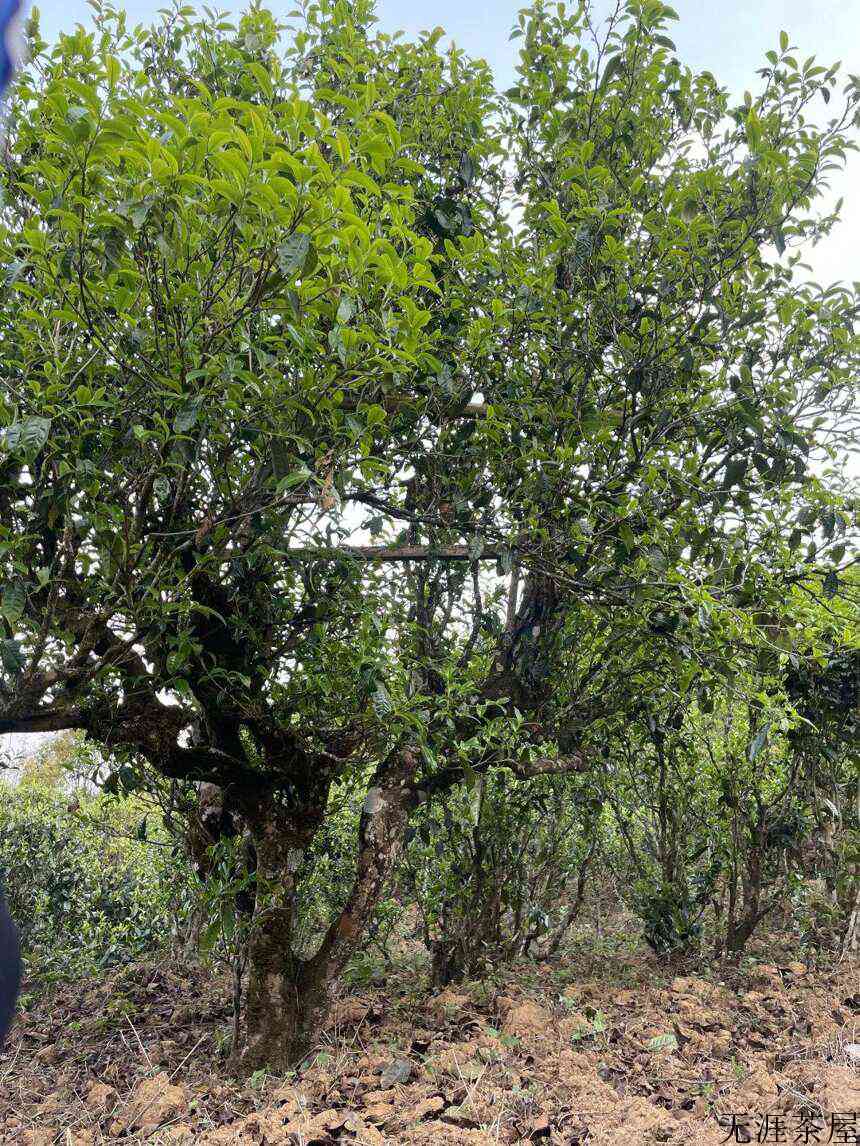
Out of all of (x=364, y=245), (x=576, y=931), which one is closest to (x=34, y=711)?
(x=364, y=245)

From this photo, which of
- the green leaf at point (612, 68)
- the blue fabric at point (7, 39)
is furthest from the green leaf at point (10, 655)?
the green leaf at point (612, 68)

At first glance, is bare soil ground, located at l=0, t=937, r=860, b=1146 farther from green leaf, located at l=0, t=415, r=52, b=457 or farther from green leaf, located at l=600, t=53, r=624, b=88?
green leaf, located at l=600, t=53, r=624, b=88

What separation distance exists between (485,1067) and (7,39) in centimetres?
385

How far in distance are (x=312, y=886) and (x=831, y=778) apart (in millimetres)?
3658

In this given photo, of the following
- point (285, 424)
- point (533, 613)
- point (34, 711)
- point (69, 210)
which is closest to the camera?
point (69, 210)

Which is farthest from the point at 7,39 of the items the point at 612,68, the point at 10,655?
the point at 612,68

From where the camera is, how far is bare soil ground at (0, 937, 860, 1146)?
288cm

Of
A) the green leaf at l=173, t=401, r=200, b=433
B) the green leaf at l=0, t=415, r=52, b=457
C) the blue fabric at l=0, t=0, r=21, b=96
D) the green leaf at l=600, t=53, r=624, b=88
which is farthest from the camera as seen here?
the green leaf at l=600, t=53, r=624, b=88

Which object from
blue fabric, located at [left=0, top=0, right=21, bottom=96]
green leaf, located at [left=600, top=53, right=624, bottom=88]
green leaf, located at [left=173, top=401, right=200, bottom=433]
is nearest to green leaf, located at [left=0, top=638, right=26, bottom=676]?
green leaf, located at [left=173, top=401, right=200, bottom=433]

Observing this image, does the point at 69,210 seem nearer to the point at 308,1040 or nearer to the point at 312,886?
the point at 308,1040

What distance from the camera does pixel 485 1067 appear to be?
3402 millimetres

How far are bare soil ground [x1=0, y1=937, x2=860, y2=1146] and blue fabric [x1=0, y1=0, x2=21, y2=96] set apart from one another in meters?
3.24

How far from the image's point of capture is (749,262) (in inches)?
138

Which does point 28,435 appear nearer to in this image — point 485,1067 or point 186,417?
point 186,417
